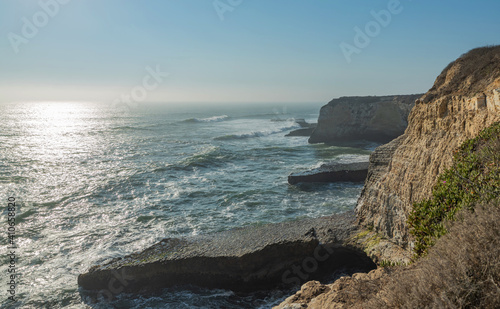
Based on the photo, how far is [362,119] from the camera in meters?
47.3

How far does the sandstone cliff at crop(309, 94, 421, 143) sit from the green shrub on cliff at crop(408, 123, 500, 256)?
1557 inches

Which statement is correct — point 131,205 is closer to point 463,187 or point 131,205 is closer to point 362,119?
point 463,187

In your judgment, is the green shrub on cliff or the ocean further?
the ocean

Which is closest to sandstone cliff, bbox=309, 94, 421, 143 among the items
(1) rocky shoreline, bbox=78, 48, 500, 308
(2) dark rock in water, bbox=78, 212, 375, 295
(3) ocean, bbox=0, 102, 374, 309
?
(3) ocean, bbox=0, 102, 374, 309

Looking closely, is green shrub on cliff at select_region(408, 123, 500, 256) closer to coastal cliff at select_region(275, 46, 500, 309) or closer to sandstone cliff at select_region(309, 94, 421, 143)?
coastal cliff at select_region(275, 46, 500, 309)

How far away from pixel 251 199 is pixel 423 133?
1178cm

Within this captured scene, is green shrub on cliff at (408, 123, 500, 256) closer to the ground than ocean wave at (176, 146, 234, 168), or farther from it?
farther from it

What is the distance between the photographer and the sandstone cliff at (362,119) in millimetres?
44688

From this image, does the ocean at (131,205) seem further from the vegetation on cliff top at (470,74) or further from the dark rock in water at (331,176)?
the vegetation on cliff top at (470,74)

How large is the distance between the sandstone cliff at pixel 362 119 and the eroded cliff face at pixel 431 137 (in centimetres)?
3482

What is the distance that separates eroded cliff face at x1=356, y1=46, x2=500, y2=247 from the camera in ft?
29.8

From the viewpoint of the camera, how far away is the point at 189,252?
37.8 feet

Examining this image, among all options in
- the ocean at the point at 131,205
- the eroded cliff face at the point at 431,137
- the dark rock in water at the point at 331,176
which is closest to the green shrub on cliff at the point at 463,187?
the eroded cliff face at the point at 431,137

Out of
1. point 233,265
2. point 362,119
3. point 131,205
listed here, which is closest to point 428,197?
point 233,265
